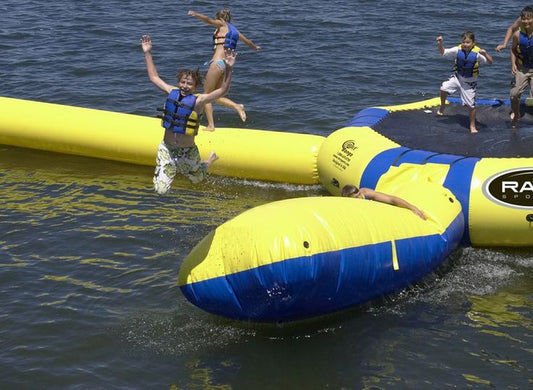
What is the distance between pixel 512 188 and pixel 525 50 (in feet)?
7.08

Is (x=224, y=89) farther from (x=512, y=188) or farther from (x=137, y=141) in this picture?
(x=137, y=141)

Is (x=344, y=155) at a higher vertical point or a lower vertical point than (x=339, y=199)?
higher

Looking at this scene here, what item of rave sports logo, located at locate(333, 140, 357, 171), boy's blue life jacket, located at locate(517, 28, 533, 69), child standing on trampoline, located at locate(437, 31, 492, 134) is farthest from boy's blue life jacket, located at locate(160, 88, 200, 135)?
boy's blue life jacket, located at locate(517, 28, 533, 69)

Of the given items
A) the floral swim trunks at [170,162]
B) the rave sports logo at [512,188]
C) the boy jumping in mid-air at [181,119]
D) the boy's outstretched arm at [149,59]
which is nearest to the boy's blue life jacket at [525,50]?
the rave sports logo at [512,188]

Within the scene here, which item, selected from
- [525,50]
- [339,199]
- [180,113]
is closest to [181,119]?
[180,113]

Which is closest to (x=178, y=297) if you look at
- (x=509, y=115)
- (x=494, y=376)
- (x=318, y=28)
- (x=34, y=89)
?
(x=494, y=376)

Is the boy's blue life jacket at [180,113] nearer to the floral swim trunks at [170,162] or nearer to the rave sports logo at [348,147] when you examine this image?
the floral swim trunks at [170,162]

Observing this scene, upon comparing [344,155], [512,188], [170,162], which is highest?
[170,162]

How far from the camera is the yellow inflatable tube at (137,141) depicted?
11.5m

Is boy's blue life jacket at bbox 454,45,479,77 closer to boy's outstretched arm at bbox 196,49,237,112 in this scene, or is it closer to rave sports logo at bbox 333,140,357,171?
rave sports logo at bbox 333,140,357,171

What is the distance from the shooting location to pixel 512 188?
9.41 meters

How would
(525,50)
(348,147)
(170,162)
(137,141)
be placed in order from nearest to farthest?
(170,162) → (348,147) → (525,50) → (137,141)

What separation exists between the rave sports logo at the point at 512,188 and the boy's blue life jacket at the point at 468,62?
184 cm

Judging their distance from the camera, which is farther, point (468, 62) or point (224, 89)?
point (468, 62)
